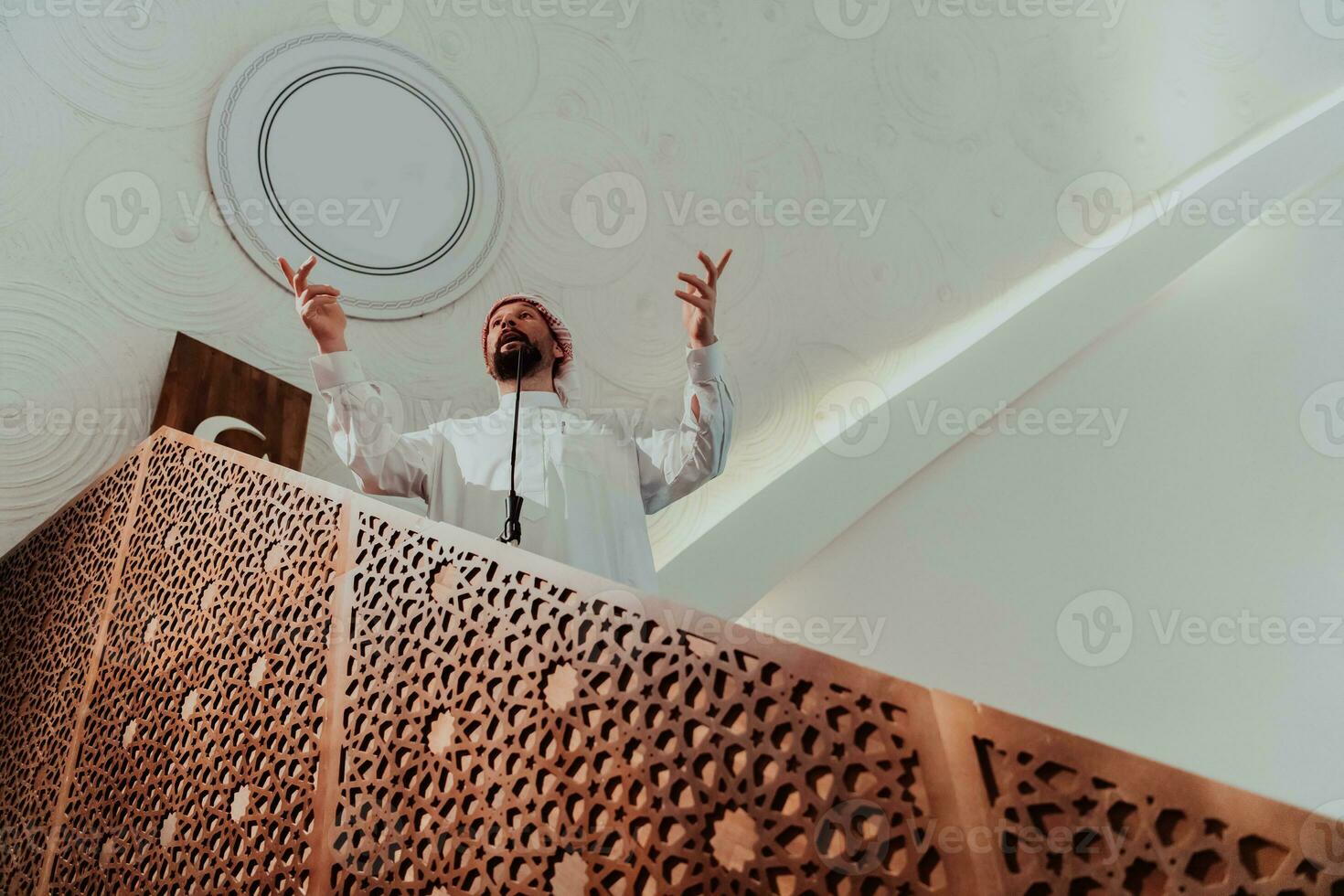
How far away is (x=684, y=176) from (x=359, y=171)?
139cm

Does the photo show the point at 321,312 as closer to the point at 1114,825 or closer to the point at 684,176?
the point at 1114,825

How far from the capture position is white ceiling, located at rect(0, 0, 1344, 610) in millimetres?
2779

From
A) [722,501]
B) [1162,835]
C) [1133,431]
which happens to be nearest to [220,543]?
[1162,835]

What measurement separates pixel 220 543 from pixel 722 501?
89.9 inches

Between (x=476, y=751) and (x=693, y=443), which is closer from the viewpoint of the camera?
(x=476, y=751)

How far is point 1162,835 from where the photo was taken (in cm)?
78

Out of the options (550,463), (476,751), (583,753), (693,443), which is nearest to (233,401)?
(550,463)

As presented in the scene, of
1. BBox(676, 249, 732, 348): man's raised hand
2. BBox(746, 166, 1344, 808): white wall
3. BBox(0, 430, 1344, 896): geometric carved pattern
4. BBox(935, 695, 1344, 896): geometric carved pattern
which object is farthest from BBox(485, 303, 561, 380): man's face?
BBox(935, 695, 1344, 896): geometric carved pattern

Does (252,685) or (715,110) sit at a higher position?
(715,110)

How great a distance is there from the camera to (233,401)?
280 cm

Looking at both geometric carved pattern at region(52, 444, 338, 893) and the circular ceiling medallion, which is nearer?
geometric carved pattern at region(52, 444, 338, 893)

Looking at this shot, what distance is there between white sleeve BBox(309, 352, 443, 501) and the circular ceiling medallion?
1.29 meters

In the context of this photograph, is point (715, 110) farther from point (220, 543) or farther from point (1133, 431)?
point (220, 543)

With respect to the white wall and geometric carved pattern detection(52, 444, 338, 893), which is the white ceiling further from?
geometric carved pattern detection(52, 444, 338, 893)
